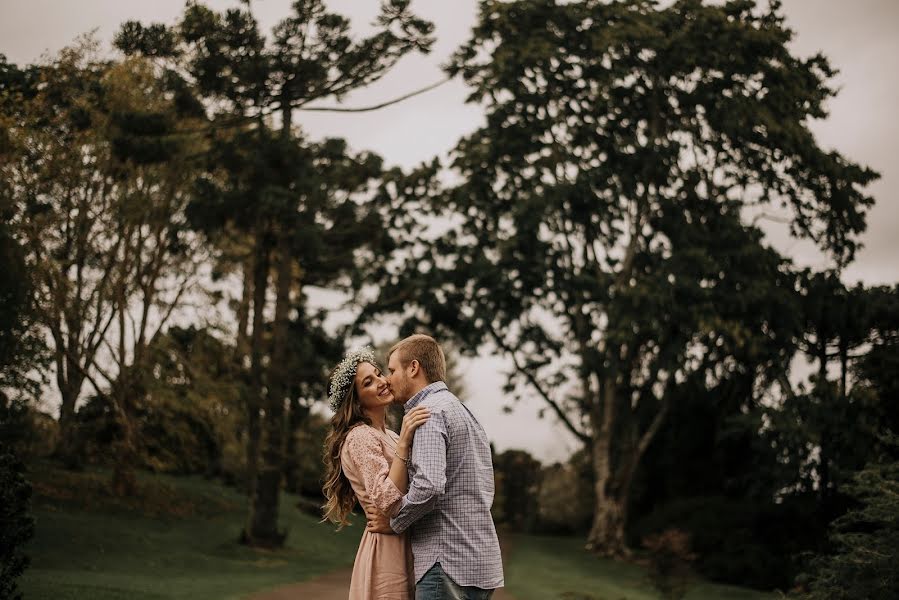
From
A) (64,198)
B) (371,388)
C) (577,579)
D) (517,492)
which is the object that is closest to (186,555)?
(577,579)

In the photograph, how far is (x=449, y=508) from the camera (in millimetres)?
4727

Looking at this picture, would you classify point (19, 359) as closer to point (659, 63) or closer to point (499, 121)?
point (499, 121)

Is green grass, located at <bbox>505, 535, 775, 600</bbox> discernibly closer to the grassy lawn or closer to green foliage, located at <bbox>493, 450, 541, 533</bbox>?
the grassy lawn

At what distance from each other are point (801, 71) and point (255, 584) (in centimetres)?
1965

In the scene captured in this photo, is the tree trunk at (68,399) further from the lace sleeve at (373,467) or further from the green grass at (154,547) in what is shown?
the lace sleeve at (373,467)

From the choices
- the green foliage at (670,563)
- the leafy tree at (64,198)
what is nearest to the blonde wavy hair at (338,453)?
the green foliage at (670,563)

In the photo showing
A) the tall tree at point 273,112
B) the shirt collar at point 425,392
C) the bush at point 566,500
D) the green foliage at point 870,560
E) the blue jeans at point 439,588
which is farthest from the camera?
the bush at point 566,500

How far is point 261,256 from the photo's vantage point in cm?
2722

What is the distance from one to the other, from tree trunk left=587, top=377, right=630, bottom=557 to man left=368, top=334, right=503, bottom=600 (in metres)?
24.8

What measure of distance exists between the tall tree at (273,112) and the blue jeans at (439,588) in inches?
779

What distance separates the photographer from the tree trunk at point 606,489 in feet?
96.7

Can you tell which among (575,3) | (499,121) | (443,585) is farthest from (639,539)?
(443,585)

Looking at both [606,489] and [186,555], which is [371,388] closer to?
[186,555]

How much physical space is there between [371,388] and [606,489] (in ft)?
83.7
